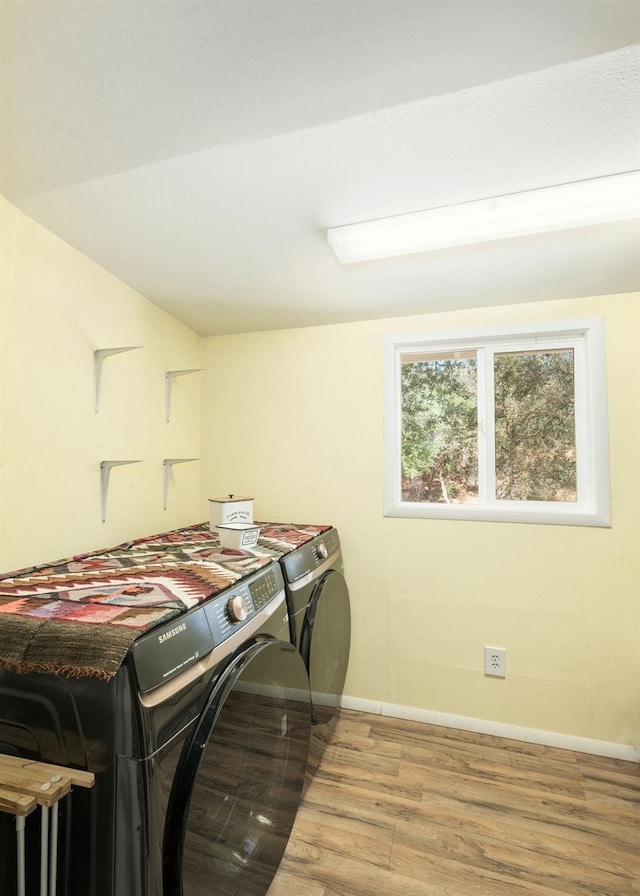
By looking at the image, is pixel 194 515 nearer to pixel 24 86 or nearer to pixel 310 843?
pixel 310 843

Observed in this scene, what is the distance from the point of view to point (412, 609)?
2.10 meters

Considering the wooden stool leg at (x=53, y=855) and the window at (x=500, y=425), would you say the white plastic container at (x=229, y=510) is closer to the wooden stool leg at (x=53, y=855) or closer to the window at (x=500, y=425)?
the window at (x=500, y=425)

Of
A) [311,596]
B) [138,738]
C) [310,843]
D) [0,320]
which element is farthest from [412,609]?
[0,320]

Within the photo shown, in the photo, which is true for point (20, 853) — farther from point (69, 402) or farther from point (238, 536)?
point (69, 402)

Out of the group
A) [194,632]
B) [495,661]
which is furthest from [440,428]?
[194,632]

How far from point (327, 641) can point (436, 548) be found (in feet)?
2.35

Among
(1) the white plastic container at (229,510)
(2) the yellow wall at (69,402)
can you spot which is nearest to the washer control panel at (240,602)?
(1) the white plastic container at (229,510)

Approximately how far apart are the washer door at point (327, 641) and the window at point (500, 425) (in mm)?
537

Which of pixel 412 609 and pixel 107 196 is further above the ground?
pixel 107 196

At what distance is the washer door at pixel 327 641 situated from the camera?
5.04 ft

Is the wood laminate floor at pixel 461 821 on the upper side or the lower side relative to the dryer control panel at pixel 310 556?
lower

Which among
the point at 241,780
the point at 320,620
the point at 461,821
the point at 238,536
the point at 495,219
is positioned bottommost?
the point at 461,821

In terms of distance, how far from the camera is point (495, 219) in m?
1.33

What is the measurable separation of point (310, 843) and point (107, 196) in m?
2.14
